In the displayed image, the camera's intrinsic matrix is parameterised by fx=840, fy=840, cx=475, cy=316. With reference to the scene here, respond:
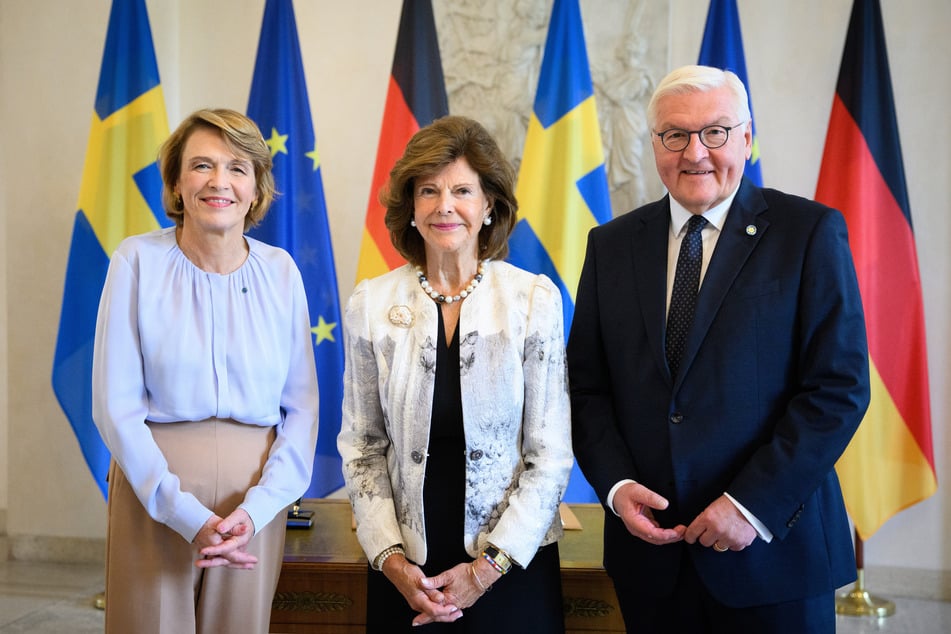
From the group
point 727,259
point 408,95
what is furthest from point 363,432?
point 408,95

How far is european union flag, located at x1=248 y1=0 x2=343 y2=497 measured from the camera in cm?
381

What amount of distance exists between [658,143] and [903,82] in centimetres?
269

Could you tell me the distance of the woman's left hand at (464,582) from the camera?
1.77m

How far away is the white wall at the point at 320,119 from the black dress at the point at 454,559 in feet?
8.34

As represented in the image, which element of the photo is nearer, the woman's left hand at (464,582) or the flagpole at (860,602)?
the woman's left hand at (464,582)

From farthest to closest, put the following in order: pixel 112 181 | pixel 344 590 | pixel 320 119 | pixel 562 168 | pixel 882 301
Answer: pixel 320 119 → pixel 112 181 → pixel 562 168 → pixel 882 301 → pixel 344 590

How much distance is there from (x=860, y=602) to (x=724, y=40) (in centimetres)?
262

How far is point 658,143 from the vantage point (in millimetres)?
1864

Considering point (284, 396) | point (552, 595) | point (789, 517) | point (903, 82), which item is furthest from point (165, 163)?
point (903, 82)

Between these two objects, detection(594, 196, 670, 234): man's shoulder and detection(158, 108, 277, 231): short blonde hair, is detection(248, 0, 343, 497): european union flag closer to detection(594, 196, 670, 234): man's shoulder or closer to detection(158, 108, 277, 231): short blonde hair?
detection(158, 108, 277, 231): short blonde hair

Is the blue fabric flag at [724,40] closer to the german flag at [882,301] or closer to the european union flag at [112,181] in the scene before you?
the german flag at [882,301]

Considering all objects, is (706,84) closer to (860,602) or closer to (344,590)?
(344,590)

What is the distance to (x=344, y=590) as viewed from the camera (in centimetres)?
240

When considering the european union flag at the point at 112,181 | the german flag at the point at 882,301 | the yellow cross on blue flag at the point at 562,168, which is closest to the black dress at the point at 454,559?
the yellow cross on blue flag at the point at 562,168
